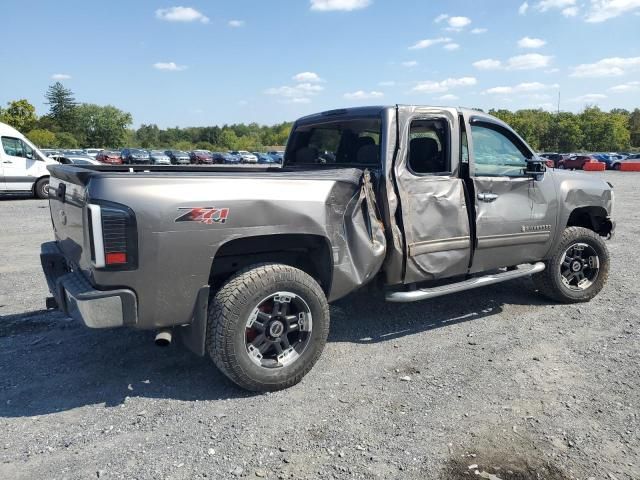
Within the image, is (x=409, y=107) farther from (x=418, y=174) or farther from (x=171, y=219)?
(x=171, y=219)

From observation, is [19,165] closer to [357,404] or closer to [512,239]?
[512,239]

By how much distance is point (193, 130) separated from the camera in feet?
443

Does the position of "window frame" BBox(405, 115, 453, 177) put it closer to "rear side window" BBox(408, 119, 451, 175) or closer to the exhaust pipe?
"rear side window" BBox(408, 119, 451, 175)

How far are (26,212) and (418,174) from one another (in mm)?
11936

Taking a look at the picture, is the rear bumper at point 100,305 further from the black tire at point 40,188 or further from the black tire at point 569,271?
the black tire at point 40,188

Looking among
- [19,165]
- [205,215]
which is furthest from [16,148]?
[205,215]

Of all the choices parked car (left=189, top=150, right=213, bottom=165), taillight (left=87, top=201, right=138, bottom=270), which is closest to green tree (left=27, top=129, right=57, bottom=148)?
parked car (left=189, top=150, right=213, bottom=165)

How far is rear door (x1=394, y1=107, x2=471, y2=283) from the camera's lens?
402cm

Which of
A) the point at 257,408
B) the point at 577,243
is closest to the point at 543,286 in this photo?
the point at 577,243

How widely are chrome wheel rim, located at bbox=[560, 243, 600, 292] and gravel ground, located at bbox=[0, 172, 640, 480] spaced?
47 cm

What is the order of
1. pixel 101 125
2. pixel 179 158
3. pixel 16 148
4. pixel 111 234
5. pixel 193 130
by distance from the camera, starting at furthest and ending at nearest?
pixel 193 130 → pixel 101 125 → pixel 179 158 → pixel 16 148 → pixel 111 234

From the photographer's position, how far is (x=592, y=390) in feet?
11.6

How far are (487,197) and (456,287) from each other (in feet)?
2.89

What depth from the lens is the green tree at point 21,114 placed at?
260 ft
